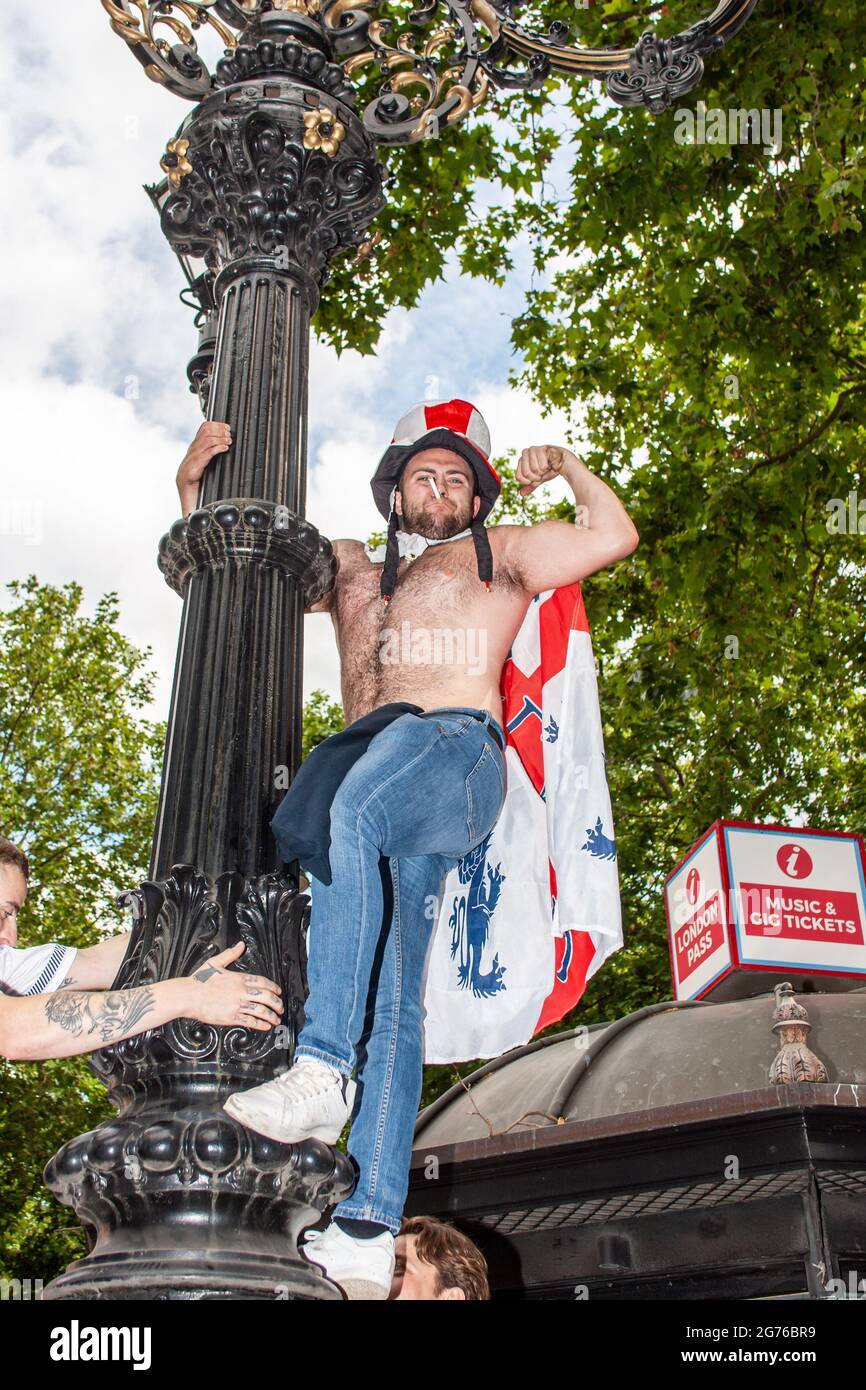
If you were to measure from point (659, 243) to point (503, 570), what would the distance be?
311 inches

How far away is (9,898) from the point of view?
3.52 metres

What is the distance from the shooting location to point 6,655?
2088cm

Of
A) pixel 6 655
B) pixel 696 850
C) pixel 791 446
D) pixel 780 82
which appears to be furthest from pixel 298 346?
pixel 6 655

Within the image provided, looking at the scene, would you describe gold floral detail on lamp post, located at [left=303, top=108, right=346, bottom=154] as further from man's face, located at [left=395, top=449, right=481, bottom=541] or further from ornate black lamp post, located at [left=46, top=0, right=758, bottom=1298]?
man's face, located at [left=395, top=449, right=481, bottom=541]

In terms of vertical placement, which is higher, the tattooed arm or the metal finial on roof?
the metal finial on roof

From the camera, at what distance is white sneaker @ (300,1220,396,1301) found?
2.91 metres

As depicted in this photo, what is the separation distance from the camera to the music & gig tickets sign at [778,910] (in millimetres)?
9328

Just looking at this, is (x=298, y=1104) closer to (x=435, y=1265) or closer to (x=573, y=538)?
(x=435, y=1265)

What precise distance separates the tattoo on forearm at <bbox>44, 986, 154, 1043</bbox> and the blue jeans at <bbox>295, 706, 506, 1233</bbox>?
40 centimetres

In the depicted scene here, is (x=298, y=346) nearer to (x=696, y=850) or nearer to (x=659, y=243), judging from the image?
(x=696, y=850)

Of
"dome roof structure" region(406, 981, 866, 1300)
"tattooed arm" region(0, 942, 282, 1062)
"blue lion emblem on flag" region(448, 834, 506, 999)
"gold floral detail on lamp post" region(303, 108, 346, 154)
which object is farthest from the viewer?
"dome roof structure" region(406, 981, 866, 1300)

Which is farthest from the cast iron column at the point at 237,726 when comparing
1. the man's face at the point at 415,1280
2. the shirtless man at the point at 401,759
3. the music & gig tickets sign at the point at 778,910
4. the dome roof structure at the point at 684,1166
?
the music & gig tickets sign at the point at 778,910

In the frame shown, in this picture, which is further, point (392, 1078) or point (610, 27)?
point (610, 27)

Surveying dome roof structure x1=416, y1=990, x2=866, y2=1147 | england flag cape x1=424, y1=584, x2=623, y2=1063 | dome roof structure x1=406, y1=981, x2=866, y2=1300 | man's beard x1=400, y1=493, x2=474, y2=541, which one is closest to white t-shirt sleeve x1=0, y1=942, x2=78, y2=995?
england flag cape x1=424, y1=584, x2=623, y2=1063
